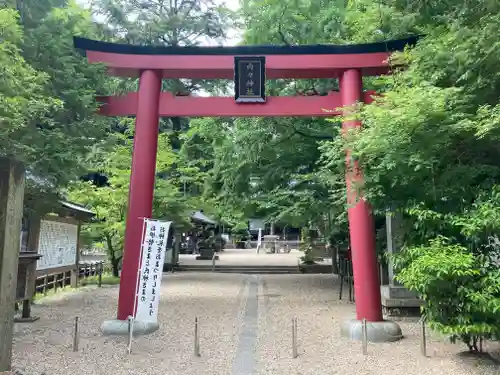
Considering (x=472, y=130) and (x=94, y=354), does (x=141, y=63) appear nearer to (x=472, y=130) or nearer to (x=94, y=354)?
(x=94, y=354)

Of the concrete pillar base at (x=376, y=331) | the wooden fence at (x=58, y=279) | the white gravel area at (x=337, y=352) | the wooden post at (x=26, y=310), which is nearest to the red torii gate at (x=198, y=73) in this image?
the wooden post at (x=26, y=310)

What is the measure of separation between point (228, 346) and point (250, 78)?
5026 millimetres

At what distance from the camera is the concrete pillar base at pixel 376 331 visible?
25.6 feet

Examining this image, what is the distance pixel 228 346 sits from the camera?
24.9ft

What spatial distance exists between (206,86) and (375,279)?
18754 mm

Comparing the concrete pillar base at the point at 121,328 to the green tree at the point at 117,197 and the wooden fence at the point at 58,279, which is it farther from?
the green tree at the point at 117,197

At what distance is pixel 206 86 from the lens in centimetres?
2492

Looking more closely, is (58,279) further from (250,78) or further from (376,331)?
(376,331)

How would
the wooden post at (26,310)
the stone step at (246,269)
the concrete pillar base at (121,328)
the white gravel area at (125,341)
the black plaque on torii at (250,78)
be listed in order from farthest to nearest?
the stone step at (246,269), the wooden post at (26,310), the black plaque on torii at (250,78), the concrete pillar base at (121,328), the white gravel area at (125,341)

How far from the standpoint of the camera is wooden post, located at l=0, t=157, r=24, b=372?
4832mm

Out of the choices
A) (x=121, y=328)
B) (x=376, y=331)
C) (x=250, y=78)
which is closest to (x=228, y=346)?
(x=121, y=328)

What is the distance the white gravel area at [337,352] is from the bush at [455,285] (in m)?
0.67

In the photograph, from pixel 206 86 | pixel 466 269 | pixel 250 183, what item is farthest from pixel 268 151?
pixel 206 86

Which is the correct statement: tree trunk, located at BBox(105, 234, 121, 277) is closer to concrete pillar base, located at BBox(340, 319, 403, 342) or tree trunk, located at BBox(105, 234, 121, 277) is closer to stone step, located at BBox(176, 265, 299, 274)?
stone step, located at BBox(176, 265, 299, 274)
